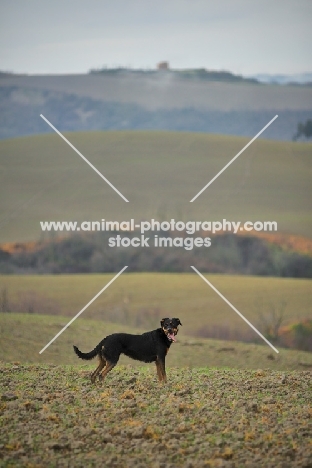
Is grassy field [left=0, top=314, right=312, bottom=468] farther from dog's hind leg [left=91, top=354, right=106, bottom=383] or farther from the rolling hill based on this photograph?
the rolling hill

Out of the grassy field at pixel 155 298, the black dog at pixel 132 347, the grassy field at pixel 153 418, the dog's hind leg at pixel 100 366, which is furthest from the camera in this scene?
the grassy field at pixel 155 298

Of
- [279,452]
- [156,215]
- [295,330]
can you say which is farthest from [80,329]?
[279,452]

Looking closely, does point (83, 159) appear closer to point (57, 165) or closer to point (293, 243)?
point (57, 165)

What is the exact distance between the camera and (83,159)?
2231 centimetres

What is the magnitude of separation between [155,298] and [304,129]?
19.5ft

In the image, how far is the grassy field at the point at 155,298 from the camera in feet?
68.4

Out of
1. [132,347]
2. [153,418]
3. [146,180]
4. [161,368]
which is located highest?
[146,180]

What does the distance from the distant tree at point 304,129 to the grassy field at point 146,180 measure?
47cm

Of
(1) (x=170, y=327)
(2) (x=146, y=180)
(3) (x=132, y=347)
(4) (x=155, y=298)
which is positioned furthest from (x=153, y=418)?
(2) (x=146, y=180)

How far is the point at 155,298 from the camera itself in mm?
21281

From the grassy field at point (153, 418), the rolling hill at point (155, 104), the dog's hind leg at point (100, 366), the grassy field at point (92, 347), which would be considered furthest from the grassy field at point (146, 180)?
the dog's hind leg at point (100, 366)

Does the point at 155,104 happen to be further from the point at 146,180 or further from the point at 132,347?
the point at 132,347

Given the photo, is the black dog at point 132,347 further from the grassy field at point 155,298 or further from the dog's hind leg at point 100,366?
the grassy field at point 155,298

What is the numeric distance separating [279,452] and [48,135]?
1521 centimetres
